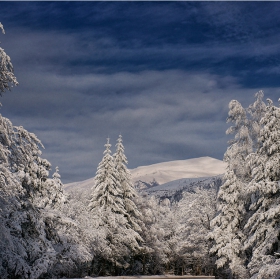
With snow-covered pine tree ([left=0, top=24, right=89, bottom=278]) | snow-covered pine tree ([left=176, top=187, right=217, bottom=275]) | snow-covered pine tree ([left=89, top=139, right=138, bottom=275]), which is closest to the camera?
snow-covered pine tree ([left=0, top=24, right=89, bottom=278])

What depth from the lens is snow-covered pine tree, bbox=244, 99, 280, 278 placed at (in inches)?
1027

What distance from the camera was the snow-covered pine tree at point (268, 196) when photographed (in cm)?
2608

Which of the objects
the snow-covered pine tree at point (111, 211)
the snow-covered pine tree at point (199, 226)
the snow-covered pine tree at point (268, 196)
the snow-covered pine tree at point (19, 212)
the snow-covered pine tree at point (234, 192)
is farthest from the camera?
the snow-covered pine tree at point (199, 226)

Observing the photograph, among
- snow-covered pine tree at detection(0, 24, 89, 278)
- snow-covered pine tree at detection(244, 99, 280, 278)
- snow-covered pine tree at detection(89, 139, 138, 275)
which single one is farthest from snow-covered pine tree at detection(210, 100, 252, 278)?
snow-covered pine tree at detection(0, 24, 89, 278)

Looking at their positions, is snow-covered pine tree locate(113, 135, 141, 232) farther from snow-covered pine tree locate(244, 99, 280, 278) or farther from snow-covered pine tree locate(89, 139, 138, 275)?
snow-covered pine tree locate(244, 99, 280, 278)

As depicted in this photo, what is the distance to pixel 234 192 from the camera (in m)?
37.2

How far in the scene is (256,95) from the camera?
36.5 metres

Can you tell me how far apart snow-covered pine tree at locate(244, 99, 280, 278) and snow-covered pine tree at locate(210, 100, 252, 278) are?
6.56 meters

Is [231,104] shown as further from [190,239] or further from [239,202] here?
[190,239]

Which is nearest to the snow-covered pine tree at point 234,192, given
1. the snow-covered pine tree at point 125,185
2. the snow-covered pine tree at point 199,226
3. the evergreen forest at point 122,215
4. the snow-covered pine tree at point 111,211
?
the evergreen forest at point 122,215

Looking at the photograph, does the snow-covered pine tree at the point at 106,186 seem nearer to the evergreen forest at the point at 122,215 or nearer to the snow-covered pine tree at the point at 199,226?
the evergreen forest at the point at 122,215

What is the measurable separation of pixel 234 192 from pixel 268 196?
28.1 ft

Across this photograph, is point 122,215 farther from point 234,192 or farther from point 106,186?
point 234,192

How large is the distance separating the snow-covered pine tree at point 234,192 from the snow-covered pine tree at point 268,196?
656 centimetres
